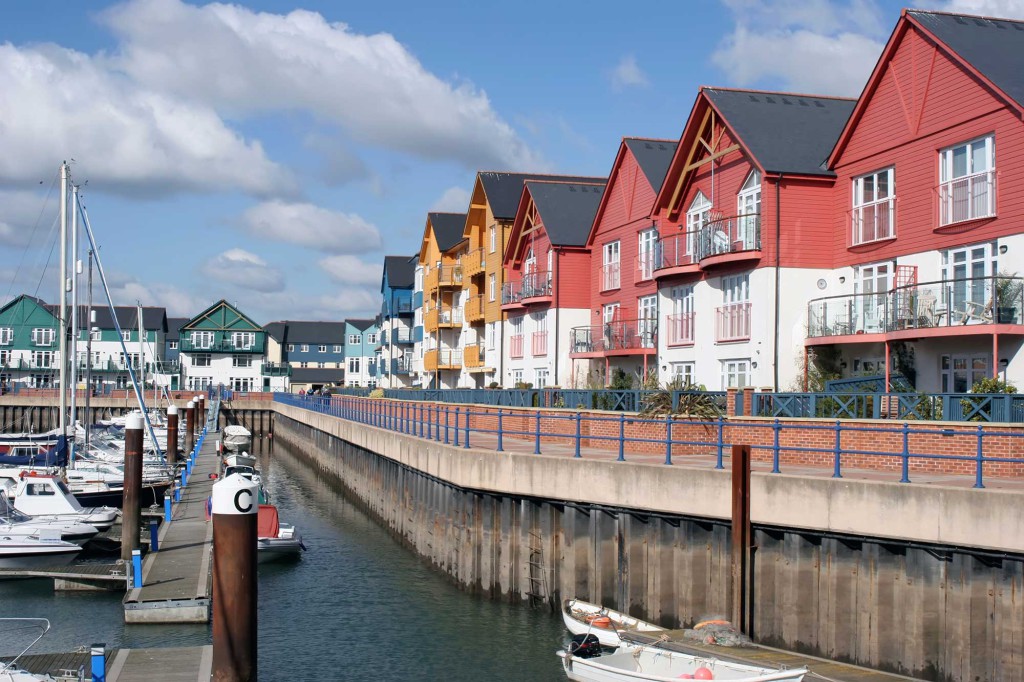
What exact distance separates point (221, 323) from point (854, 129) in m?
97.5

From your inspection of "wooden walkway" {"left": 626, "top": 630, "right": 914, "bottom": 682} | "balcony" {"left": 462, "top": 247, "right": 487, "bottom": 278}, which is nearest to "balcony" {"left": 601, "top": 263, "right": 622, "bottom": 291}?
"balcony" {"left": 462, "top": 247, "right": 487, "bottom": 278}

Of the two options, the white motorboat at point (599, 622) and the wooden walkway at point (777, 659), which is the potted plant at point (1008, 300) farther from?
the white motorboat at point (599, 622)

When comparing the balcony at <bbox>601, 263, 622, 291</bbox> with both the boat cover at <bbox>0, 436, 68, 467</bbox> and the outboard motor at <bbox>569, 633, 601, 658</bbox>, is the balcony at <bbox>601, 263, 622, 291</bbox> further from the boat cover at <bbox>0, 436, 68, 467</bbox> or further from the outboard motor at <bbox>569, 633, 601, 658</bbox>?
the outboard motor at <bbox>569, 633, 601, 658</bbox>

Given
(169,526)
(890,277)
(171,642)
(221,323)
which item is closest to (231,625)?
(171,642)

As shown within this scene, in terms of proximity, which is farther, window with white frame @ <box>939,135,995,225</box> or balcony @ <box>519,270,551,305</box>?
balcony @ <box>519,270,551,305</box>

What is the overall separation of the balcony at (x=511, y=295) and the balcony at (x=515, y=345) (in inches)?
62.3

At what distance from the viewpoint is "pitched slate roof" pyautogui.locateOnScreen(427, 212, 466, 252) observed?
230 ft

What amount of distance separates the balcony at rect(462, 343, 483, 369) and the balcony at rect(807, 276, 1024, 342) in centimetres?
3180

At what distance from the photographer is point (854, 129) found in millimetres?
30234

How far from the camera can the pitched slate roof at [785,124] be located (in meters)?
31.8

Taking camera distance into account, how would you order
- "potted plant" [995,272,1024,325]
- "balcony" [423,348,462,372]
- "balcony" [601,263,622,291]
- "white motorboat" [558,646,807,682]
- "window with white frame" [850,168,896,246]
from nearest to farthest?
"white motorboat" [558,646,807,682] < "potted plant" [995,272,1024,325] < "window with white frame" [850,168,896,246] < "balcony" [601,263,622,291] < "balcony" [423,348,462,372]

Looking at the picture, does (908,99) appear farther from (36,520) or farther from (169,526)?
(36,520)

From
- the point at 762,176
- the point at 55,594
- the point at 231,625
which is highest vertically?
the point at 762,176

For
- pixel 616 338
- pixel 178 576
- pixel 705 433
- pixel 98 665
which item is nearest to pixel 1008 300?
pixel 705 433
